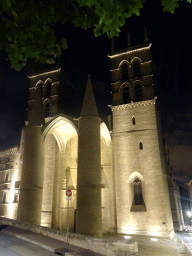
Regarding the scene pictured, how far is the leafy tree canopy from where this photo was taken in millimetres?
3945

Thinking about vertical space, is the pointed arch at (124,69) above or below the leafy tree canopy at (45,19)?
above

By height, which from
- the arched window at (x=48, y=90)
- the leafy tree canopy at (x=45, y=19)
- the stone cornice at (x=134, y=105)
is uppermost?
the arched window at (x=48, y=90)

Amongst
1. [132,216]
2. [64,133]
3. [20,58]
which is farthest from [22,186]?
[20,58]

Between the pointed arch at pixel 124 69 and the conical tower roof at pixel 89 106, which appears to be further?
the pointed arch at pixel 124 69

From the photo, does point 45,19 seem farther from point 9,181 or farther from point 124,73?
point 9,181

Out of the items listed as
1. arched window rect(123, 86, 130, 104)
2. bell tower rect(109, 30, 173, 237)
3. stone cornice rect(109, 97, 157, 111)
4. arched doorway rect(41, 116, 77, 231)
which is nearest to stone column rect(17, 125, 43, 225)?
arched doorway rect(41, 116, 77, 231)

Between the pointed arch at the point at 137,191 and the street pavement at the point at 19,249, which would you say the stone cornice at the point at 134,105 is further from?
the street pavement at the point at 19,249

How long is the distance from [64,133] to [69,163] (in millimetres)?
3181

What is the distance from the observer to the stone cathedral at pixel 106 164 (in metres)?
16.5

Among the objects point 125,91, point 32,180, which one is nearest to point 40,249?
point 32,180

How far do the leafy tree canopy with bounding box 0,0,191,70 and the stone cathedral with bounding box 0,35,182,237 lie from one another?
1211 cm

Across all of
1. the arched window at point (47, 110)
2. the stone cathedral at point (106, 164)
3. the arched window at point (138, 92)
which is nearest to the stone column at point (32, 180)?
the stone cathedral at point (106, 164)

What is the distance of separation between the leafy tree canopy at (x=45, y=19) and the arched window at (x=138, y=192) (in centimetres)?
1609

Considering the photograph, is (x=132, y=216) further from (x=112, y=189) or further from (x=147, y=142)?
(x=147, y=142)
